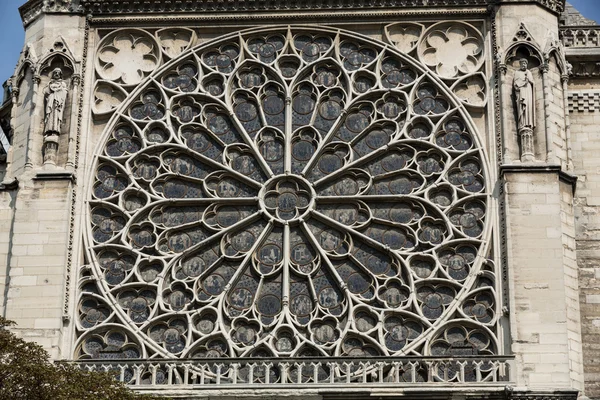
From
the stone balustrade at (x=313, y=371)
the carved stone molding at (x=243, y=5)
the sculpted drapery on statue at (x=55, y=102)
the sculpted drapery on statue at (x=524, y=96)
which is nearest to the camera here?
the stone balustrade at (x=313, y=371)

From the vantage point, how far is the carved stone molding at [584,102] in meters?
31.0

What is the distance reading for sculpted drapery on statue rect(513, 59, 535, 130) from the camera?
29656mm

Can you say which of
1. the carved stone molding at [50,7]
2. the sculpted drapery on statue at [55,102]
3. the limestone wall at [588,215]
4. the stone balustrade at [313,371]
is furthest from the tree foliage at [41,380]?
the carved stone molding at [50,7]

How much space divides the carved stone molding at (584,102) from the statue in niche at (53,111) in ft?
29.9

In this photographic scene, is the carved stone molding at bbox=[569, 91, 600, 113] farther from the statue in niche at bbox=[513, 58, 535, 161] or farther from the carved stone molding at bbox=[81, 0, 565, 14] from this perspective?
the carved stone molding at bbox=[81, 0, 565, 14]

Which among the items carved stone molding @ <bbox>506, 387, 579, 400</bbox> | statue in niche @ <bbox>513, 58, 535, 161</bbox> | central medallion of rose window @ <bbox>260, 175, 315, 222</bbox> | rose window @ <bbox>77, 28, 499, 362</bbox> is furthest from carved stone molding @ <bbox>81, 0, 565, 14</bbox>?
carved stone molding @ <bbox>506, 387, 579, 400</bbox>

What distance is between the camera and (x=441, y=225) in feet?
96.5

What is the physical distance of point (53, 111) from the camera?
30.3m

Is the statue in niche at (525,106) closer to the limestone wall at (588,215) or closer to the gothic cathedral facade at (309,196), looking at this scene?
the gothic cathedral facade at (309,196)

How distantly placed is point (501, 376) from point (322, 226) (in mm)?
4295

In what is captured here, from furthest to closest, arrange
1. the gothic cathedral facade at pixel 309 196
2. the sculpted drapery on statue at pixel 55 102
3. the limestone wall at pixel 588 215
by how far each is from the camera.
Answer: the sculpted drapery on statue at pixel 55 102 → the limestone wall at pixel 588 215 → the gothic cathedral facade at pixel 309 196

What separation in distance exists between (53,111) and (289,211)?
4.56 m

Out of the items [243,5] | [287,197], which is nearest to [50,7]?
[243,5]

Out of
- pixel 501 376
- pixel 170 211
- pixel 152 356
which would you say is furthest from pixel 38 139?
pixel 501 376
